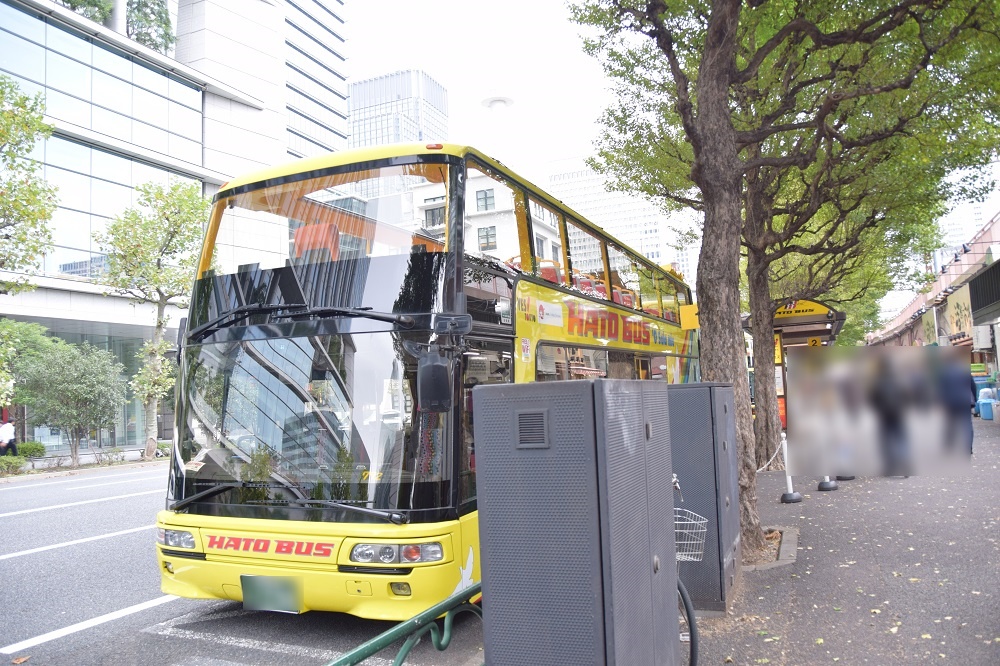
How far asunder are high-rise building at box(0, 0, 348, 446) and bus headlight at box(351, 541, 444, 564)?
68.2 feet

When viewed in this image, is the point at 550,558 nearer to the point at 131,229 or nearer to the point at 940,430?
the point at 940,430

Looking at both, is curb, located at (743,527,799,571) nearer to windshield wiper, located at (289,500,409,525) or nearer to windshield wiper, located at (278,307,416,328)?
windshield wiper, located at (289,500,409,525)

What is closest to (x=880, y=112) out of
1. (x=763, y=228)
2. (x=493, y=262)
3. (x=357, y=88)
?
(x=763, y=228)

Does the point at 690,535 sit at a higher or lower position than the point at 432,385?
lower

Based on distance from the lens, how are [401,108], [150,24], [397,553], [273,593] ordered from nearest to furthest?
1. [397,553]
2. [273,593]
3. [150,24]
4. [401,108]

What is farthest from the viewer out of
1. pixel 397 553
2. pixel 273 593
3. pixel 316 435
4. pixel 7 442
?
pixel 7 442

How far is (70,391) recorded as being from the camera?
81.0ft

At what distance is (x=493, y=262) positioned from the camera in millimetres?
6449

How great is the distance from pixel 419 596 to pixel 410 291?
7.17ft

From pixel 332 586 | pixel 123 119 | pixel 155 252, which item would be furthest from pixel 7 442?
pixel 332 586

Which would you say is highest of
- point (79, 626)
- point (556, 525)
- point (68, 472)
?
point (556, 525)

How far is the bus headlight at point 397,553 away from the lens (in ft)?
16.3

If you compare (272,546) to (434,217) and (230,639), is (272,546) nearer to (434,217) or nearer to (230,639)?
(230,639)

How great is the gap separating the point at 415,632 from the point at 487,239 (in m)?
4.05
